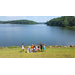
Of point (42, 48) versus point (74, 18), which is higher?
point (74, 18)

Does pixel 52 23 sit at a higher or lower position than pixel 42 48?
higher

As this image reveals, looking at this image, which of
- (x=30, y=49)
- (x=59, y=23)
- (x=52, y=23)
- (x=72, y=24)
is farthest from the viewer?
(x=52, y=23)

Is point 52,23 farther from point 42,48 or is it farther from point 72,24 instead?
point 42,48

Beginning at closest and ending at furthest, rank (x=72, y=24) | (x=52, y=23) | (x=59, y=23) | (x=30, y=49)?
1. (x=30, y=49)
2. (x=72, y=24)
3. (x=59, y=23)
4. (x=52, y=23)

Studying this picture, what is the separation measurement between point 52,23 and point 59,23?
23.0 ft

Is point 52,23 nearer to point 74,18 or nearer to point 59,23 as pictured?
point 59,23

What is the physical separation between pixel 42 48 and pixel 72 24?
38.1 metres

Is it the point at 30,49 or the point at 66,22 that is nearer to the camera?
the point at 30,49

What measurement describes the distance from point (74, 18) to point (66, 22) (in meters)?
4.84

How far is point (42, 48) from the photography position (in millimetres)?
7418

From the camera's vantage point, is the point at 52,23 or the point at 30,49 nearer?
the point at 30,49

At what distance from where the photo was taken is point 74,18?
137 feet

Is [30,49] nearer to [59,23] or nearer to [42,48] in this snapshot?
[42,48]

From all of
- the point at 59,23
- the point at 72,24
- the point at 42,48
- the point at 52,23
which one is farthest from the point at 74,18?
the point at 42,48
